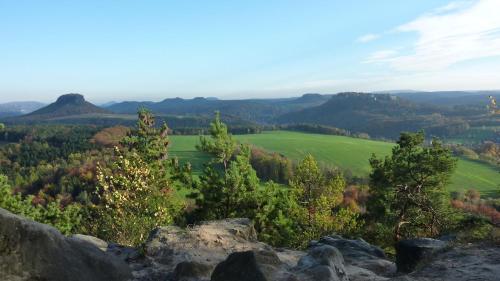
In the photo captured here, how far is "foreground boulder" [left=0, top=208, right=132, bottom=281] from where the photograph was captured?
10.1 m

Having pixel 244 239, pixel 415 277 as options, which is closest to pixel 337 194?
pixel 244 239

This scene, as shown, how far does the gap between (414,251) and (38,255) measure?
13449mm

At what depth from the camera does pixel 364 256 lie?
20797mm

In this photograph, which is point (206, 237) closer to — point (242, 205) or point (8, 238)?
point (8, 238)

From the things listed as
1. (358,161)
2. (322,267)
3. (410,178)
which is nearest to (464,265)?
(322,267)

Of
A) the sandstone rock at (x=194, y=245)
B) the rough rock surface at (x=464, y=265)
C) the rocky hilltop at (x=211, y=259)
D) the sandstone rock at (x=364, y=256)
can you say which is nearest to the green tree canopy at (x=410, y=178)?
the sandstone rock at (x=364, y=256)

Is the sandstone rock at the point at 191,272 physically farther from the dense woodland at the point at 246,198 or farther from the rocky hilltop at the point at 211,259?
the dense woodland at the point at 246,198

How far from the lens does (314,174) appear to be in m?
45.3

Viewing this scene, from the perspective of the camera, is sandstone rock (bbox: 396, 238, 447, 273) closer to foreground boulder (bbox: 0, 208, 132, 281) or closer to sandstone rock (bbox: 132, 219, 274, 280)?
sandstone rock (bbox: 132, 219, 274, 280)

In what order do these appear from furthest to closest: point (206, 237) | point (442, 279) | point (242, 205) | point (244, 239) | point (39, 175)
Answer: point (39, 175) → point (242, 205) → point (244, 239) → point (206, 237) → point (442, 279)

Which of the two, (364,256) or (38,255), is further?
(364,256)

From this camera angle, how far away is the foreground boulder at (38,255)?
33.0 ft

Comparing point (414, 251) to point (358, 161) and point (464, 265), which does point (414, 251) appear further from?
point (358, 161)

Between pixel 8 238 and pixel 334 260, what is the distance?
971cm
